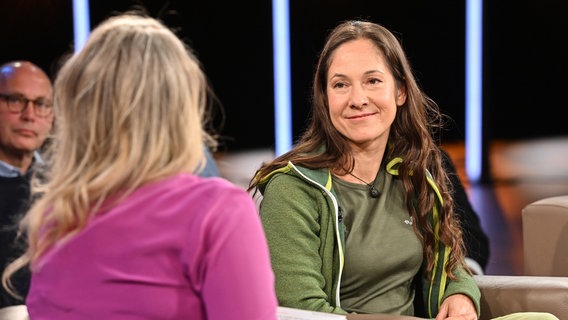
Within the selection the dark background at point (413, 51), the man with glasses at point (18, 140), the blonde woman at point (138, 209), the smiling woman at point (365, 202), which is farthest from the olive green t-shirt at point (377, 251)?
the dark background at point (413, 51)

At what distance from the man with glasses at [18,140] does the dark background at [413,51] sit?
2905mm

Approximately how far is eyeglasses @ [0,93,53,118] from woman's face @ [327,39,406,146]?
4.26ft

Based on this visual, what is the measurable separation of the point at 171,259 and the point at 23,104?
6.58 feet

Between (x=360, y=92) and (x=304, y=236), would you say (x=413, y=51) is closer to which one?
(x=360, y=92)

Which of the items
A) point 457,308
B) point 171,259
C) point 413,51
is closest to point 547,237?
point 457,308

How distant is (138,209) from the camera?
1134mm

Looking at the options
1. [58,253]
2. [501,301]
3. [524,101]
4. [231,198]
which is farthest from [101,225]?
[524,101]

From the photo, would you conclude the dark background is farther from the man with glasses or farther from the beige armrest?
the beige armrest

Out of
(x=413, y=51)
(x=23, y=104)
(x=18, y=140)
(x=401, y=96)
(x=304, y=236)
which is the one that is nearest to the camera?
(x=304, y=236)

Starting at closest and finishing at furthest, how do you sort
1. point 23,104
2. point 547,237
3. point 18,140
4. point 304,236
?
point 304,236 < point 547,237 < point 18,140 < point 23,104

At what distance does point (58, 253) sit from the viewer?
115 centimetres

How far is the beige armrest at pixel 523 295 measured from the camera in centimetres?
207

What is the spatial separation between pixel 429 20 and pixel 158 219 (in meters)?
5.12

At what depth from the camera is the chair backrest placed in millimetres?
2312
